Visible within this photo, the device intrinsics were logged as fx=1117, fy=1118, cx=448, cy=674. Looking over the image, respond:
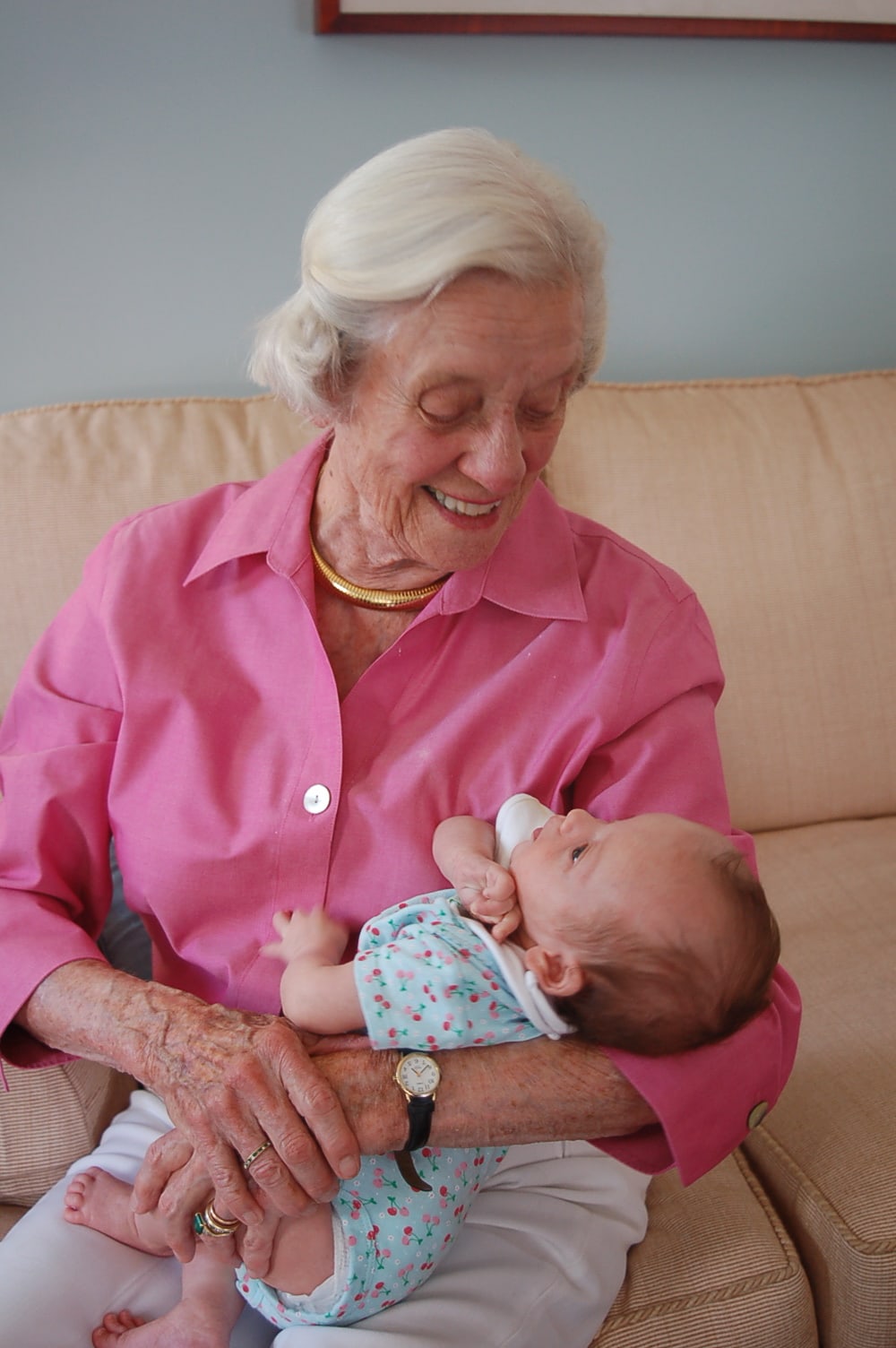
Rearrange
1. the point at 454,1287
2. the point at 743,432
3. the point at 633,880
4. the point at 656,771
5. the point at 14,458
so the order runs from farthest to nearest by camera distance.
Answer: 1. the point at 743,432
2. the point at 14,458
3. the point at 656,771
4. the point at 454,1287
5. the point at 633,880

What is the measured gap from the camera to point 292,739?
1340mm

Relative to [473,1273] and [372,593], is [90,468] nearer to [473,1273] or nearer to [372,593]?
[372,593]

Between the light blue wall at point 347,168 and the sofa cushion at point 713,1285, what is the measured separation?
5.36 feet

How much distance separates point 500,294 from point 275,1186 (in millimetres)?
910

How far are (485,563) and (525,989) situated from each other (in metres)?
0.51

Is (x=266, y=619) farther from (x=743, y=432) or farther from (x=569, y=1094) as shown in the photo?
(x=743, y=432)

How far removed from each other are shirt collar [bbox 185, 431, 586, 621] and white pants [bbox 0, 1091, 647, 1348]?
657 mm

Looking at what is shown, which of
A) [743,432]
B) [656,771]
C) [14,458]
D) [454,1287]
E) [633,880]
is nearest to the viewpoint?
[633,880]

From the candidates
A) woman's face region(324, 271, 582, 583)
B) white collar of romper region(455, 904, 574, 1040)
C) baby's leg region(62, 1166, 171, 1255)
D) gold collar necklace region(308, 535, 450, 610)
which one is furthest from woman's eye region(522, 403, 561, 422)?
baby's leg region(62, 1166, 171, 1255)

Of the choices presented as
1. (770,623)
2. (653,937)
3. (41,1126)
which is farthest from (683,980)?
(770,623)

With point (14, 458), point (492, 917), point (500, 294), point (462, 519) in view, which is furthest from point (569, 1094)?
point (14, 458)

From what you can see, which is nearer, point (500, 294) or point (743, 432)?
point (500, 294)

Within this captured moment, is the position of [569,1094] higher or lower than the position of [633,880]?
lower

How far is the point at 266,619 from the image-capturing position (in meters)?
1.38
